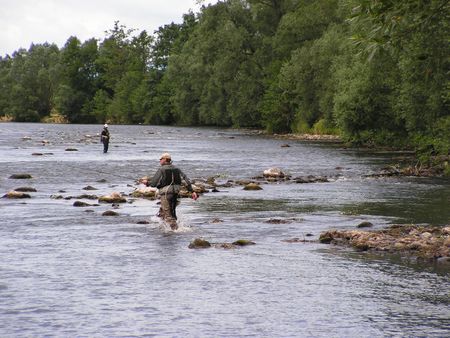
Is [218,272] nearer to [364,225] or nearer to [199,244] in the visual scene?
[199,244]

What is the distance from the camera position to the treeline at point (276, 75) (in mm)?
43781

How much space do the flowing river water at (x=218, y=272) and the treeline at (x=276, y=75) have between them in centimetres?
495

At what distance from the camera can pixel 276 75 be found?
99625 mm

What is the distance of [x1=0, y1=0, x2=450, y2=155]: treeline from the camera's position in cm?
4378

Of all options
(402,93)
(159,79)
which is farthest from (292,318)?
(159,79)

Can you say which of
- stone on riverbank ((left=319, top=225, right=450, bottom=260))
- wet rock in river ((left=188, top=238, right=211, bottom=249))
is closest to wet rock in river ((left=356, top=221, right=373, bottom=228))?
stone on riverbank ((left=319, top=225, right=450, bottom=260))

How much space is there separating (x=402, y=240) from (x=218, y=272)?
529 cm

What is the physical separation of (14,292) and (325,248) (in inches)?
307

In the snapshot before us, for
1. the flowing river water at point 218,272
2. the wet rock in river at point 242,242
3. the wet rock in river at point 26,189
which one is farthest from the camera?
the wet rock in river at point 26,189

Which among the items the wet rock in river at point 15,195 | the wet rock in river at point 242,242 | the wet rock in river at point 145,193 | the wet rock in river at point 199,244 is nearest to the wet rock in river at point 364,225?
the wet rock in river at point 242,242

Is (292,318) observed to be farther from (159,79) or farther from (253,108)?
(159,79)

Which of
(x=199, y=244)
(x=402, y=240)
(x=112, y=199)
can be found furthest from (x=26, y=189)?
(x=402, y=240)

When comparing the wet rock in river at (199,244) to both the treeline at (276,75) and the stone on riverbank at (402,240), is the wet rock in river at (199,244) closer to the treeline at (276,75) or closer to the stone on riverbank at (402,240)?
the stone on riverbank at (402,240)

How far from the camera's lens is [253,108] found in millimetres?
108375
